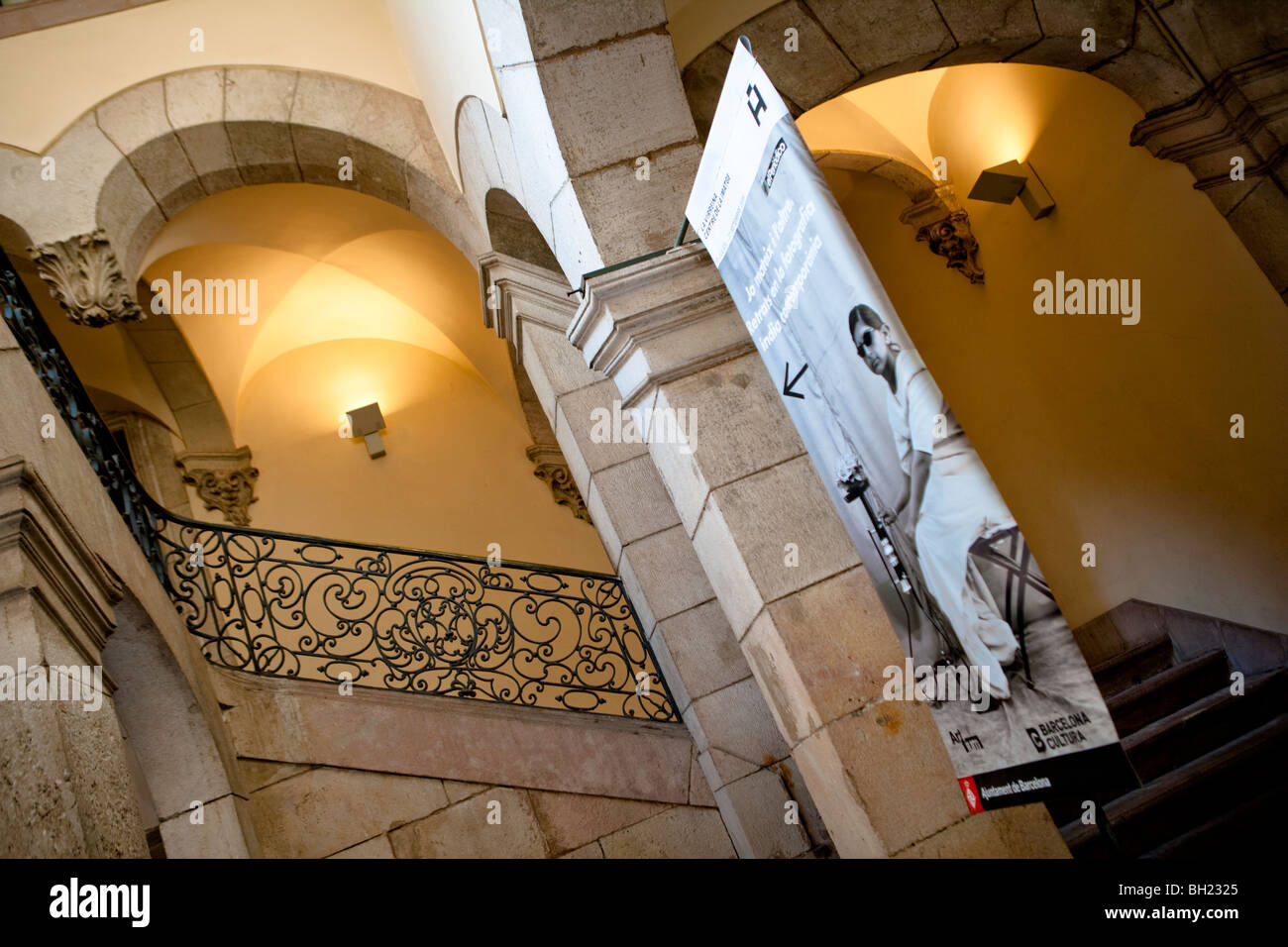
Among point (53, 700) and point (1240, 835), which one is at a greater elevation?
point (53, 700)

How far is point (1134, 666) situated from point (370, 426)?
690 centimetres

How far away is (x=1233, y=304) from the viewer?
5730mm

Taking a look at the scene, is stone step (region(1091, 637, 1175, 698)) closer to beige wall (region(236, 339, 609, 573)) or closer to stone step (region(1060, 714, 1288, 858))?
stone step (region(1060, 714, 1288, 858))

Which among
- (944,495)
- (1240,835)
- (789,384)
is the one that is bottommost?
(1240,835)

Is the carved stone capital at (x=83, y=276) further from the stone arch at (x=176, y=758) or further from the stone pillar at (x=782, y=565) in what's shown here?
the stone pillar at (x=782, y=565)

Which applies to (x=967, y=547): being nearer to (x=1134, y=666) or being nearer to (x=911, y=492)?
(x=911, y=492)

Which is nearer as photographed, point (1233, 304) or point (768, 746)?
point (768, 746)

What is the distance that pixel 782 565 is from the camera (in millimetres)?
3631

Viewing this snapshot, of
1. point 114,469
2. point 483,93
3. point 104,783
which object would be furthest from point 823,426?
point 114,469

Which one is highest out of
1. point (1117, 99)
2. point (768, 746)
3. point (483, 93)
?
point (483, 93)

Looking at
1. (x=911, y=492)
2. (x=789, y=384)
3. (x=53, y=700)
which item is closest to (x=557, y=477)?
(x=789, y=384)

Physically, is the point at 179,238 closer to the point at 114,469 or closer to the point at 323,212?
the point at 323,212

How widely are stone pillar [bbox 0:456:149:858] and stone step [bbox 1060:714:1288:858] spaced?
12.0 ft
